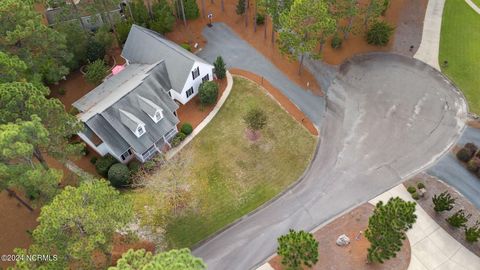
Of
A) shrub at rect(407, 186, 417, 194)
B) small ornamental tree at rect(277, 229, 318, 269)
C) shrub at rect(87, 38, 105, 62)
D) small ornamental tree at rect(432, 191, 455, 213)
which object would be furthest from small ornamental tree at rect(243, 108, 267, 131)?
shrub at rect(87, 38, 105, 62)

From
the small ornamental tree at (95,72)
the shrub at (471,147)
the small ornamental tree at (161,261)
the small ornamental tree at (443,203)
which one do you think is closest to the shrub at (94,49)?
the small ornamental tree at (95,72)

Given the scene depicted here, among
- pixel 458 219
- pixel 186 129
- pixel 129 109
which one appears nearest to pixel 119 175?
pixel 129 109

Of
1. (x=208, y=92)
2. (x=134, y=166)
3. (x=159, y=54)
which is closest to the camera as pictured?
(x=134, y=166)

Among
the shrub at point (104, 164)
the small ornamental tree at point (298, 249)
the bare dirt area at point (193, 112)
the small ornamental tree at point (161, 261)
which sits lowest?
the shrub at point (104, 164)

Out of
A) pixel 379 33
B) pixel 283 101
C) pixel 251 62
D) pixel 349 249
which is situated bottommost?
pixel 349 249

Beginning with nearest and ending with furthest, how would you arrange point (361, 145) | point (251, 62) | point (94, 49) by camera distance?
point (361, 145) → point (94, 49) → point (251, 62)

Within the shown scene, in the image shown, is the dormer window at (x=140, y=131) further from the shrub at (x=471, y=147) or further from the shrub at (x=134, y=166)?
the shrub at (x=471, y=147)

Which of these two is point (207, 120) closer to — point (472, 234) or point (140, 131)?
point (140, 131)
